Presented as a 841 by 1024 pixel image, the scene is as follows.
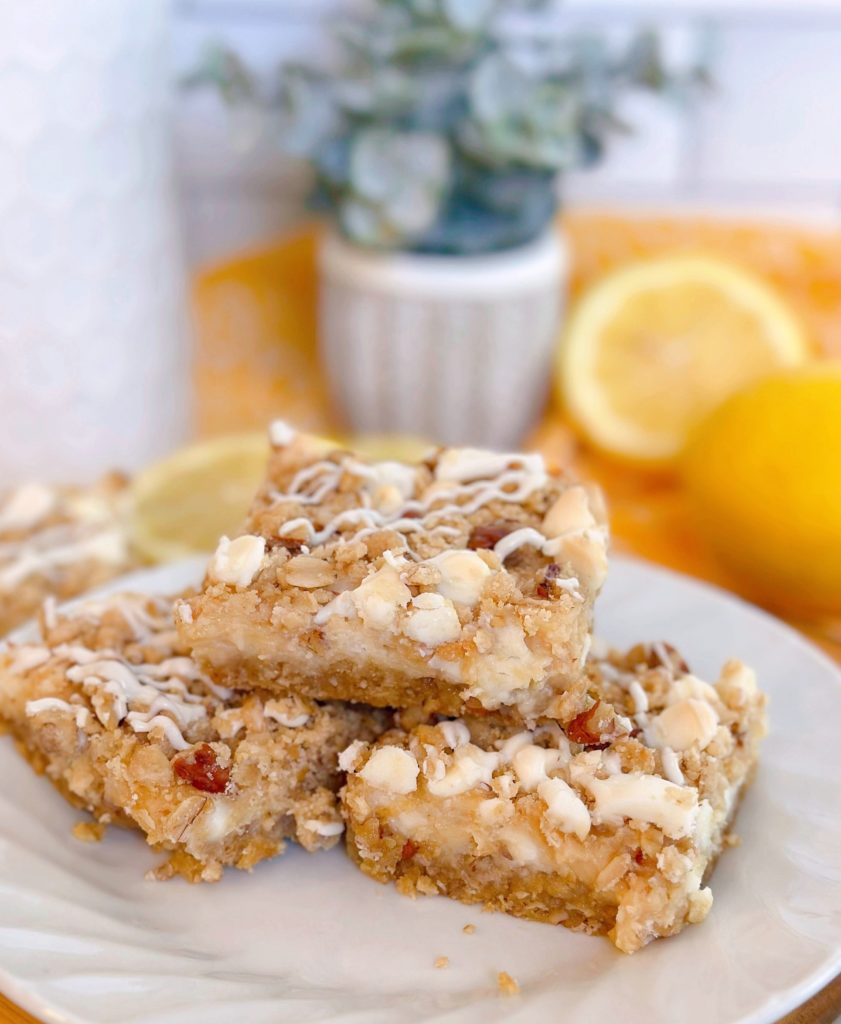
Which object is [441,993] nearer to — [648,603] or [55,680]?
[55,680]

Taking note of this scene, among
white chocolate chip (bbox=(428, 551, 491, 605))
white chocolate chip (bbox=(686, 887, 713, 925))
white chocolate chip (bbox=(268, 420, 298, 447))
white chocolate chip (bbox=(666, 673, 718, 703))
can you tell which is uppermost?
white chocolate chip (bbox=(428, 551, 491, 605))

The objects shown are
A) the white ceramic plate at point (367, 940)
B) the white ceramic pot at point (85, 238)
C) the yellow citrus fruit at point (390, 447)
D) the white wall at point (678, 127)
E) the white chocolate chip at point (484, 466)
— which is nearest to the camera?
the white ceramic plate at point (367, 940)

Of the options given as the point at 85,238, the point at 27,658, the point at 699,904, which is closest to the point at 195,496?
the point at 85,238

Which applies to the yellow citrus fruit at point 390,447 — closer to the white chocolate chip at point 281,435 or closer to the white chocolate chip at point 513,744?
the white chocolate chip at point 281,435

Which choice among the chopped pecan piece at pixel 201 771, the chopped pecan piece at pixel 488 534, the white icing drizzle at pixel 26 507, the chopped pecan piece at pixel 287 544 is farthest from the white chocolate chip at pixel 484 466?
the white icing drizzle at pixel 26 507

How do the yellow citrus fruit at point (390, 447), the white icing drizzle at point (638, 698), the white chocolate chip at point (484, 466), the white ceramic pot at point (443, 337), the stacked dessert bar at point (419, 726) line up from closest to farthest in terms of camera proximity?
the stacked dessert bar at point (419, 726), the white icing drizzle at point (638, 698), the white chocolate chip at point (484, 466), the yellow citrus fruit at point (390, 447), the white ceramic pot at point (443, 337)

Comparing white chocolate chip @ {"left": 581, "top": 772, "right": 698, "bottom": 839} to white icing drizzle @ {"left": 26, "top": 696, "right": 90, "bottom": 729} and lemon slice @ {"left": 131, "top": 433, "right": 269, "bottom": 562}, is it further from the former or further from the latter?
lemon slice @ {"left": 131, "top": 433, "right": 269, "bottom": 562}

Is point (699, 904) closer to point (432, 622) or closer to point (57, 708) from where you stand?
point (432, 622)

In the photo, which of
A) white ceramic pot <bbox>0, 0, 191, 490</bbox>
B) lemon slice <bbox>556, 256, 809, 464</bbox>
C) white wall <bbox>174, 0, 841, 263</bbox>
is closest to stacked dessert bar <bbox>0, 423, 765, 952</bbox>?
white ceramic pot <bbox>0, 0, 191, 490</bbox>
